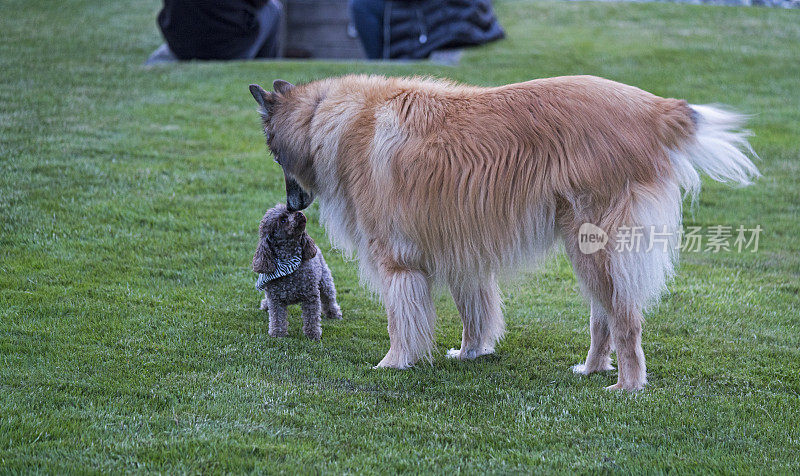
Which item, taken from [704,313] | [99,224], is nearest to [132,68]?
[99,224]

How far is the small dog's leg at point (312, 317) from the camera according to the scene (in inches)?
210

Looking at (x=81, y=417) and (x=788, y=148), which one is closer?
(x=81, y=417)

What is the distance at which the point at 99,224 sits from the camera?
23.9 ft

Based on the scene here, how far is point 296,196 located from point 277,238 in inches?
15.5

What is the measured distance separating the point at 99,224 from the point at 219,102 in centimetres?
465

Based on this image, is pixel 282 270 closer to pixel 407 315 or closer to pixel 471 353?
pixel 407 315

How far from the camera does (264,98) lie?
17.0 ft

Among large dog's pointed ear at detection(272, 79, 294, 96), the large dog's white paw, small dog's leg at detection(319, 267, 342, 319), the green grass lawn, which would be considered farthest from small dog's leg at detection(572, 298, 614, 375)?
large dog's pointed ear at detection(272, 79, 294, 96)

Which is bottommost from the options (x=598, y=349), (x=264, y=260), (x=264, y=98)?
(x=598, y=349)

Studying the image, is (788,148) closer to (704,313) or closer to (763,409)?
(704,313)

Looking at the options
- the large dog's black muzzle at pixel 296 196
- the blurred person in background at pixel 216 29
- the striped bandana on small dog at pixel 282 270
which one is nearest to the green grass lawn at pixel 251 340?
the striped bandana on small dog at pixel 282 270

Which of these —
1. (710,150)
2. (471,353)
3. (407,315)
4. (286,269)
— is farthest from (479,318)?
(710,150)

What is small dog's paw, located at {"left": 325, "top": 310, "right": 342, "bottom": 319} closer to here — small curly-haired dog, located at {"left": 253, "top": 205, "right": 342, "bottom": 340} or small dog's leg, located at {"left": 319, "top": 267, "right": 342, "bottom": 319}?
small dog's leg, located at {"left": 319, "top": 267, "right": 342, "bottom": 319}

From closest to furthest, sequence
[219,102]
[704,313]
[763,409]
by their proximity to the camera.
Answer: [763,409] → [704,313] → [219,102]
